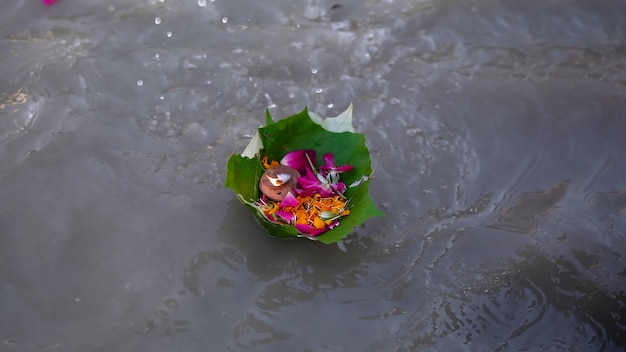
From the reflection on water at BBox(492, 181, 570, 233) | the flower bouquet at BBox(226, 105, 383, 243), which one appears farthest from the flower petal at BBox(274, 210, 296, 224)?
the reflection on water at BBox(492, 181, 570, 233)

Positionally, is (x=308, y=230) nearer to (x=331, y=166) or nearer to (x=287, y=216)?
(x=287, y=216)

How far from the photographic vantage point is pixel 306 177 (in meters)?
1.71

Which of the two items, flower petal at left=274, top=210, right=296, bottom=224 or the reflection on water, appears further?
the reflection on water

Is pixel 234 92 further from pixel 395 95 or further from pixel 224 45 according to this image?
pixel 395 95

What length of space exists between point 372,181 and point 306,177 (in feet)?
1.13

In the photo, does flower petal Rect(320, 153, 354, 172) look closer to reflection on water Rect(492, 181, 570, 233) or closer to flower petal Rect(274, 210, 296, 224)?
flower petal Rect(274, 210, 296, 224)

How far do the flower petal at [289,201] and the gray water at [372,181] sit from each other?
221 mm

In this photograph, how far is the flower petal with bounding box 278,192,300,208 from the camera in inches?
64.4

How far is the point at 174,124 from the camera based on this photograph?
81.3 inches

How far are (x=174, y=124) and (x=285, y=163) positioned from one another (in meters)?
0.50

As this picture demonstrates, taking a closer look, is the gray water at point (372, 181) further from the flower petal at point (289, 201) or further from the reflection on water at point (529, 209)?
the flower petal at point (289, 201)

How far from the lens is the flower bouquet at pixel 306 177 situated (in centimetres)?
164

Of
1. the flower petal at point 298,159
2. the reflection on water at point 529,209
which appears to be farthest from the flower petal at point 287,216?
the reflection on water at point 529,209

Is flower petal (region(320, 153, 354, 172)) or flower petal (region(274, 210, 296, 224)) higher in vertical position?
flower petal (region(320, 153, 354, 172))
